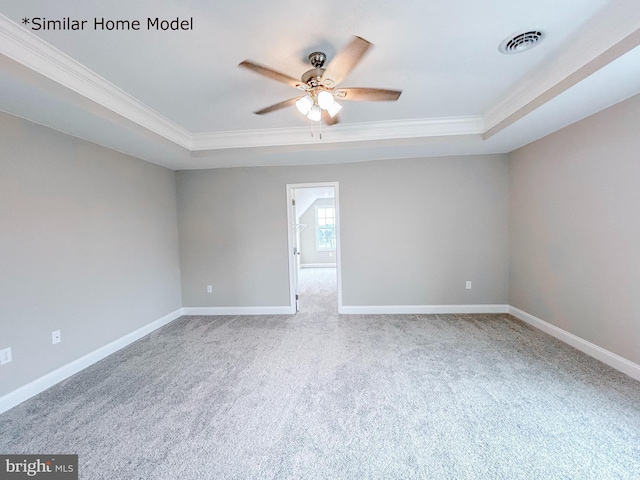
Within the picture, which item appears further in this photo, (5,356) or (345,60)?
(5,356)

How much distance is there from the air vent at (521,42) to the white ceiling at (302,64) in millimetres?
41

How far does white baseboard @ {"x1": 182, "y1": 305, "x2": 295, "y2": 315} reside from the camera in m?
4.12

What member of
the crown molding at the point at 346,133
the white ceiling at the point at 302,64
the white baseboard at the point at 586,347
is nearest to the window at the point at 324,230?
the crown molding at the point at 346,133

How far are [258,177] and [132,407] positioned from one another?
9.91ft

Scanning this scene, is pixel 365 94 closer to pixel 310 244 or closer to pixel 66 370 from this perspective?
pixel 66 370

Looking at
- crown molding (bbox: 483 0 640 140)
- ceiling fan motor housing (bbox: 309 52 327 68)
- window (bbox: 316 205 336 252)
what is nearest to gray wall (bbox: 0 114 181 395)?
ceiling fan motor housing (bbox: 309 52 327 68)

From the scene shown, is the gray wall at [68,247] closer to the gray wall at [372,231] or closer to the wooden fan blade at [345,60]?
the gray wall at [372,231]

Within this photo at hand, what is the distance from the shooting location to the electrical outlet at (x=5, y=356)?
2023 millimetres

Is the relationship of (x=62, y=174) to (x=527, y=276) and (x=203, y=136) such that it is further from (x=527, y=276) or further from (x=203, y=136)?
(x=527, y=276)

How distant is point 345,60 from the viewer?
159 cm

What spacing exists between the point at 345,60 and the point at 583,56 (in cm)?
164

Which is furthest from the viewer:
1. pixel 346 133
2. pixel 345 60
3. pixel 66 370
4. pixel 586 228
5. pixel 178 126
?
pixel 346 133

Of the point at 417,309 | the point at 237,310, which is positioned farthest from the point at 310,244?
the point at 417,309

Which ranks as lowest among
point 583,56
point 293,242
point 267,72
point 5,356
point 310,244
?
point 5,356
